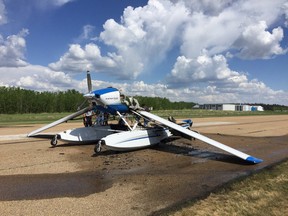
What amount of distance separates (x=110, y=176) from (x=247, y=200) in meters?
3.90

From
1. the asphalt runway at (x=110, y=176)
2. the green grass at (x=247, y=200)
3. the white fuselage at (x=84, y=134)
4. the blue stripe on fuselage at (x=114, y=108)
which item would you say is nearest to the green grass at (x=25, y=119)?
the white fuselage at (x=84, y=134)

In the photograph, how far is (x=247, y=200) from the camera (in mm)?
6238

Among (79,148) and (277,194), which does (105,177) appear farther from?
(79,148)

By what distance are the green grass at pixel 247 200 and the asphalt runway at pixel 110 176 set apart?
43 cm

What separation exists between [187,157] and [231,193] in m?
5.05

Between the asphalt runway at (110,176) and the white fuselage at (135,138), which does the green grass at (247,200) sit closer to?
the asphalt runway at (110,176)

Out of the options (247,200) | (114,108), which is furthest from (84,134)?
(247,200)

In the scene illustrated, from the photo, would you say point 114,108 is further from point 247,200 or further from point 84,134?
point 247,200

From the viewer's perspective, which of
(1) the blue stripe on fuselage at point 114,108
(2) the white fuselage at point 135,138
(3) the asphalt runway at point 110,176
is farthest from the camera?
(1) the blue stripe on fuselage at point 114,108

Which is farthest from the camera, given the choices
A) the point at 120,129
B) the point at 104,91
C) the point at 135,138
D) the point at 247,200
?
the point at 120,129

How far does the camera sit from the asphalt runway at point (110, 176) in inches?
241

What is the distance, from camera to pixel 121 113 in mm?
13688

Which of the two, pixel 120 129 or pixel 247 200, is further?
pixel 120 129

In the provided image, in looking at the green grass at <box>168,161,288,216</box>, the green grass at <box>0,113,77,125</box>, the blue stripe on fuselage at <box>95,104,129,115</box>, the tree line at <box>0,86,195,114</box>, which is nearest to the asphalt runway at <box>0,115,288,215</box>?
the green grass at <box>168,161,288,216</box>
